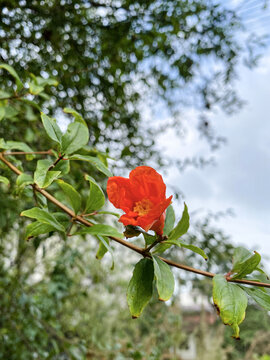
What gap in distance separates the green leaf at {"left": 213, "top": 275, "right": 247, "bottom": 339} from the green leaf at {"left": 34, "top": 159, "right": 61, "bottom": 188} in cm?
29

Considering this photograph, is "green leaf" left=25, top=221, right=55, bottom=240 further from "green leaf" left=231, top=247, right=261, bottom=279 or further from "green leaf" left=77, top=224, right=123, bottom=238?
"green leaf" left=231, top=247, right=261, bottom=279

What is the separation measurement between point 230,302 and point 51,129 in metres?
0.40

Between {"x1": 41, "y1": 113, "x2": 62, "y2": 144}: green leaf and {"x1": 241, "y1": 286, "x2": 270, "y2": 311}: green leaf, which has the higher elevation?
{"x1": 41, "y1": 113, "x2": 62, "y2": 144}: green leaf

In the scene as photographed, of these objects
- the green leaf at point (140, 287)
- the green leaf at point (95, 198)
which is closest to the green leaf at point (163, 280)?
the green leaf at point (140, 287)

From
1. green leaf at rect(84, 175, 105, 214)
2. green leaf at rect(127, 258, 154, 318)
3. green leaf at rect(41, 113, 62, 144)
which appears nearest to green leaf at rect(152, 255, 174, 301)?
green leaf at rect(127, 258, 154, 318)

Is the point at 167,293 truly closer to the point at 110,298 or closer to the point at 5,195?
the point at 5,195

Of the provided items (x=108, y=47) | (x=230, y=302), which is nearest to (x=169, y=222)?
(x=230, y=302)

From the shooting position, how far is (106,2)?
1471 millimetres

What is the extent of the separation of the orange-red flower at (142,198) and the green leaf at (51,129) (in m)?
0.14

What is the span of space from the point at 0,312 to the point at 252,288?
1693mm

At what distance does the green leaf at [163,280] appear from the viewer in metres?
0.44

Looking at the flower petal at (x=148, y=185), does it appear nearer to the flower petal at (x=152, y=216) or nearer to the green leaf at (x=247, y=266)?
the flower petal at (x=152, y=216)

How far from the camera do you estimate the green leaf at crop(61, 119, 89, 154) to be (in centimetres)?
58

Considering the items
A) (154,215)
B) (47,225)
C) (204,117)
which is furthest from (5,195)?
(204,117)
